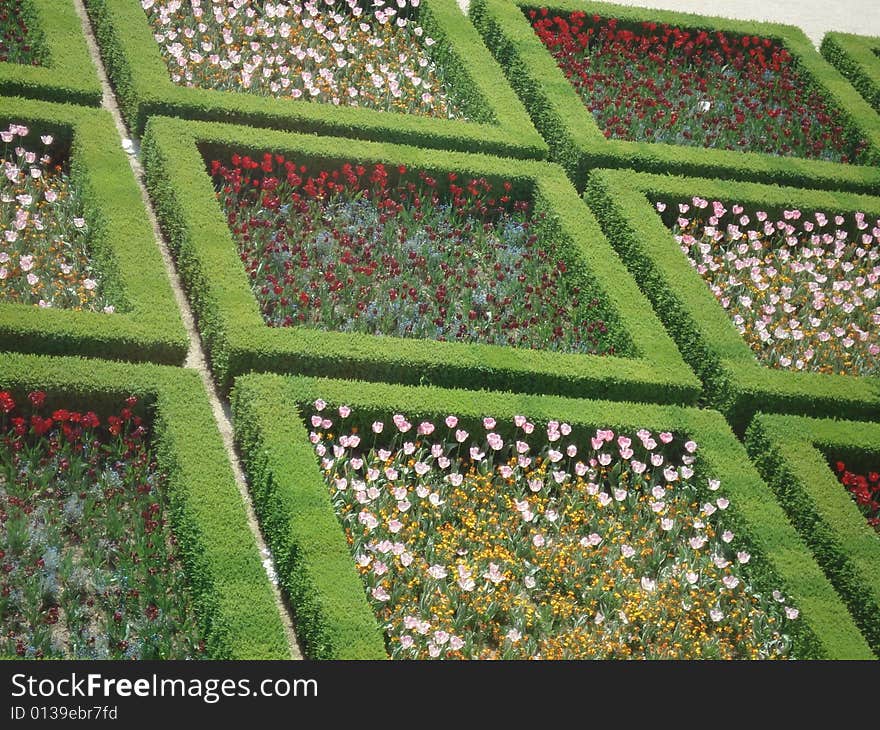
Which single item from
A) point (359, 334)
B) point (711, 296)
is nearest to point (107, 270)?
point (359, 334)

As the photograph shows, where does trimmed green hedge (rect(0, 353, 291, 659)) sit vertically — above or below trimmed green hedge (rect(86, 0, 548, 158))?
below

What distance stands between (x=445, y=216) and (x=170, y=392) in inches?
172

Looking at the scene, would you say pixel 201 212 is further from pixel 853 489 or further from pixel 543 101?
pixel 853 489

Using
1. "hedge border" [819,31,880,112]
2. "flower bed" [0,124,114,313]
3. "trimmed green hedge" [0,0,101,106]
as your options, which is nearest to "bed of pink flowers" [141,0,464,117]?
"trimmed green hedge" [0,0,101,106]

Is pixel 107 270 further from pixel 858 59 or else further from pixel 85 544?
pixel 858 59

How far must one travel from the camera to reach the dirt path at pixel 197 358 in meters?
9.56

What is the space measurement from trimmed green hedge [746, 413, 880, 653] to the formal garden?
0.03 metres

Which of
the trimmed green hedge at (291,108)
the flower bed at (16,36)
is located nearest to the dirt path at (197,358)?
the trimmed green hedge at (291,108)

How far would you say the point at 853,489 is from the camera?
11.6 metres

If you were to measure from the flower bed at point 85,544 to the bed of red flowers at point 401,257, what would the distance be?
2.41 metres

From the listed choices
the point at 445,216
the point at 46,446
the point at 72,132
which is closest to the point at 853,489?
the point at 445,216

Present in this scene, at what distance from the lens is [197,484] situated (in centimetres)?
970

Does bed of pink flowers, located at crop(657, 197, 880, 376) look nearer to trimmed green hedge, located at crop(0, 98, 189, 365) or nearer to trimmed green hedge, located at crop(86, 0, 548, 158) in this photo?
trimmed green hedge, located at crop(86, 0, 548, 158)

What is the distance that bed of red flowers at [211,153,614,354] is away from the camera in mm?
12305
